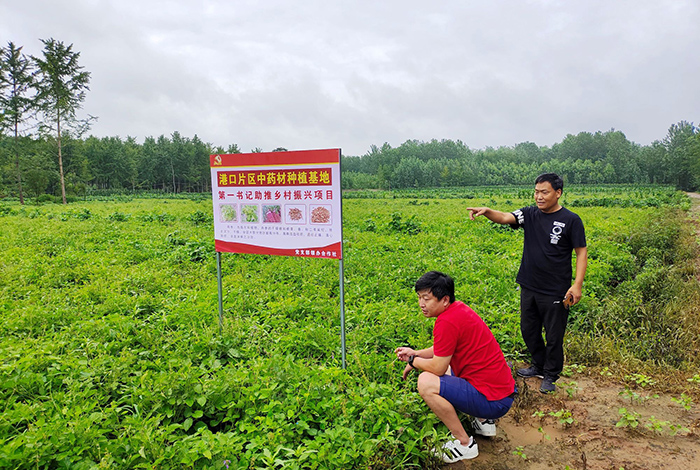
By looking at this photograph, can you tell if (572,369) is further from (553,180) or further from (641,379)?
(553,180)

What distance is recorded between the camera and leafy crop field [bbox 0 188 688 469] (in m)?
2.61

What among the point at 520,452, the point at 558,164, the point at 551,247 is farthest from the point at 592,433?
the point at 558,164

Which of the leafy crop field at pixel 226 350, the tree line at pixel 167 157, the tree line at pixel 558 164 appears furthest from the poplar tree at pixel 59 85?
the tree line at pixel 558 164

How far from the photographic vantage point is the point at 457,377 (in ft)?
9.85

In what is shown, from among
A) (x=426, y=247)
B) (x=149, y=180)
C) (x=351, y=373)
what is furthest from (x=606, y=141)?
(x=351, y=373)

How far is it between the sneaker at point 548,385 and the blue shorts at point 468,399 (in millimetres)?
1241

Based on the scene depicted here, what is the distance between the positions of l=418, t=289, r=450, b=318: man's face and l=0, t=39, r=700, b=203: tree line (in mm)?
34312

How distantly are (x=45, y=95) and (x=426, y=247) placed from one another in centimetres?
3449

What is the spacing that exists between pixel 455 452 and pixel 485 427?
1.47ft

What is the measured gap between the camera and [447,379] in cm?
292

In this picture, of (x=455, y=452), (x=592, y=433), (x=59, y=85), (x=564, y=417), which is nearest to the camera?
(x=455, y=452)

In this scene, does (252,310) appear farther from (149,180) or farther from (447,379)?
(149,180)

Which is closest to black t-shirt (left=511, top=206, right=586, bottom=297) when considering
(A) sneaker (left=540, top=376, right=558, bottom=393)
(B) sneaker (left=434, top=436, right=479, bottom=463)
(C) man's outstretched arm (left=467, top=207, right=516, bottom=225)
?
(C) man's outstretched arm (left=467, top=207, right=516, bottom=225)

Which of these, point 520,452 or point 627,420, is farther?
point 627,420
